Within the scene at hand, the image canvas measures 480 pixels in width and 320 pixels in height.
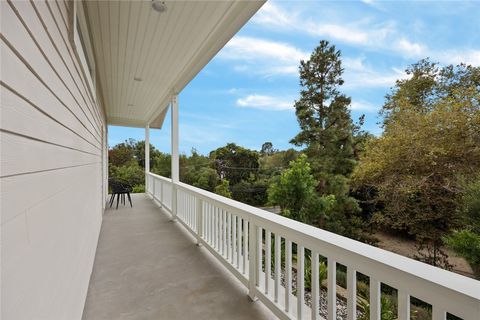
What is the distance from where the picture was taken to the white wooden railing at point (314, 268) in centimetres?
93

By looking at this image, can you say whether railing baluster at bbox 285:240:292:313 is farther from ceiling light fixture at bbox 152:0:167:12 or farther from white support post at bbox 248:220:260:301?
ceiling light fixture at bbox 152:0:167:12

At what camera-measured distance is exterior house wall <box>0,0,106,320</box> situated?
661 mm

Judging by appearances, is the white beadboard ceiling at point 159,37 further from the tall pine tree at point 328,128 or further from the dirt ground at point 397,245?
the dirt ground at point 397,245

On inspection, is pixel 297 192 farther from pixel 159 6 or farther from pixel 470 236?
pixel 159 6

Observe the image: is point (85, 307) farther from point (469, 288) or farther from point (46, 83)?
point (469, 288)

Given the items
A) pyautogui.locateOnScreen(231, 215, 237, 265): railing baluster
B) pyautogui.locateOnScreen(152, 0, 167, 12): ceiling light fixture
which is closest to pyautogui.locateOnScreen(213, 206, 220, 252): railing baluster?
pyautogui.locateOnScreen(231, 215, 237, 265): railing baluster

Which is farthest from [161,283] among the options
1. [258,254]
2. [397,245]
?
[397,245]

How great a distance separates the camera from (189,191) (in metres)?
4.21

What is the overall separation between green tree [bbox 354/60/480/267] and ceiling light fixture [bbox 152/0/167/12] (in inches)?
343

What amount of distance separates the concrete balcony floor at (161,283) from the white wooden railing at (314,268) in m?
0.17

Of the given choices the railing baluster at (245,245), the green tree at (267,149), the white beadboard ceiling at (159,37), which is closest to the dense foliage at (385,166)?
the green tree at (267,149)

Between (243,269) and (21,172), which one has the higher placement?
(21,172)

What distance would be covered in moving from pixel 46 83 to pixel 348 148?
12681 mm

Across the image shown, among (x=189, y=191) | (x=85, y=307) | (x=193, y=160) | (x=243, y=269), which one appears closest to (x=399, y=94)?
(x=193, y=160)
